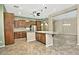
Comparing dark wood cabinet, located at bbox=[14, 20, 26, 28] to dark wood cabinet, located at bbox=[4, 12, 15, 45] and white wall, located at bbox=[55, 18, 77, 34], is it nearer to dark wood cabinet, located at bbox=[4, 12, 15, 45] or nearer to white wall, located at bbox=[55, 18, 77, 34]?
dark wood cabinet, located at bbox=[4, 12, 15, 45]

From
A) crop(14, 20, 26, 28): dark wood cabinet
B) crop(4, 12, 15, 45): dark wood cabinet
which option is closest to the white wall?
crop(14, 20, 26, 28): dark wood cabinet

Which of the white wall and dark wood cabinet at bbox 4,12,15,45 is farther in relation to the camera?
dark wood cabinet at bbox 4,12,15,45

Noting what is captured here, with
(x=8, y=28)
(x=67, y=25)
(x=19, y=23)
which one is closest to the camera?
(x=67, y=25)

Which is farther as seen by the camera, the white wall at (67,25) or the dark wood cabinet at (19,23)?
the dark wood cabinet at (19,23)

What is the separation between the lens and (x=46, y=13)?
275 cm

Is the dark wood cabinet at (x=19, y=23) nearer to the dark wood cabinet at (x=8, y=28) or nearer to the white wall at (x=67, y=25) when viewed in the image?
the dark wood cabinet at (x=8, y=28)

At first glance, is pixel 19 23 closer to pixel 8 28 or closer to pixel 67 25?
pixel 8 28

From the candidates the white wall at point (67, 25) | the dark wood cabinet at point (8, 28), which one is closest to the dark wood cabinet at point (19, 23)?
the dark wood cabinet at point (8, 28)

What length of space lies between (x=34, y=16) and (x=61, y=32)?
935 millimetres

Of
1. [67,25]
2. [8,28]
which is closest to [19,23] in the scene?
[8,28]
